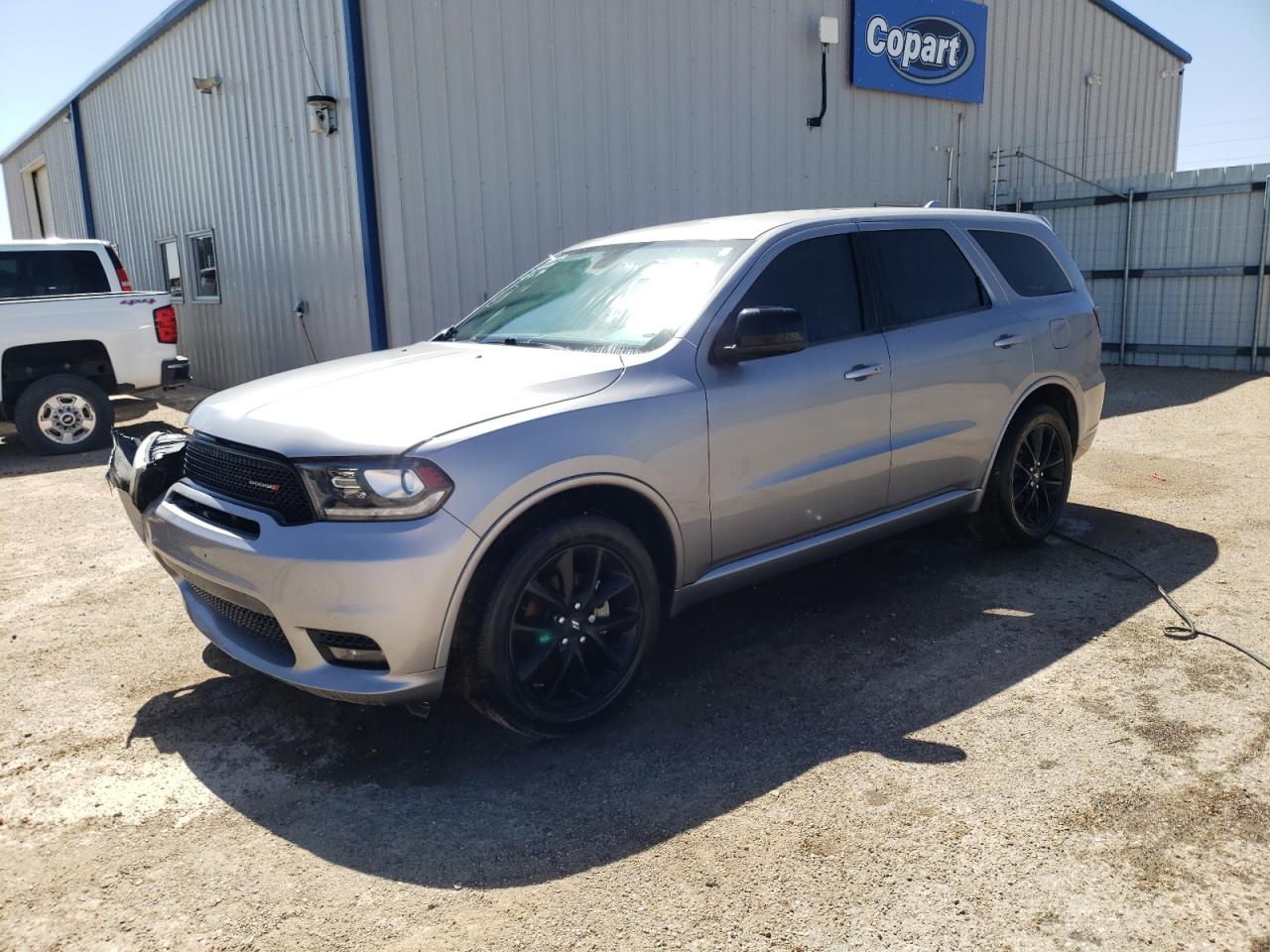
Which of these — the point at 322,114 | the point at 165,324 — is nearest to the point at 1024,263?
the point at 322,114

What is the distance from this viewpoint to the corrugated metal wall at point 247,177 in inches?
404

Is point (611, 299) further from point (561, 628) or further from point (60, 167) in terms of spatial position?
point (60, 167)

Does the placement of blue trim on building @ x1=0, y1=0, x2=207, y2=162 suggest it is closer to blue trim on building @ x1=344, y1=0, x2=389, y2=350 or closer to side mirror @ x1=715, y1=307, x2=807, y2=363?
blue trim on building @ x1=344, y1=0, x2=389, y2=350

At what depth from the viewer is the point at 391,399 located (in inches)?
136

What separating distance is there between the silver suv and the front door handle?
0.04 ft

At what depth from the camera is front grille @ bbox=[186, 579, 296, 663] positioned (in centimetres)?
339

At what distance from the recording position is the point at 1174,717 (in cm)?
359

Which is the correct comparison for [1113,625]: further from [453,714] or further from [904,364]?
[453,714]

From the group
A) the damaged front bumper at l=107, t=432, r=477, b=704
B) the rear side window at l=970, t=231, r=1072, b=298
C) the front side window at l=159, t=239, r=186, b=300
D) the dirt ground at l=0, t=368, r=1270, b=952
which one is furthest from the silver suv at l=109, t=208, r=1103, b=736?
the front side window at l=159, t=239, r=186, b=300

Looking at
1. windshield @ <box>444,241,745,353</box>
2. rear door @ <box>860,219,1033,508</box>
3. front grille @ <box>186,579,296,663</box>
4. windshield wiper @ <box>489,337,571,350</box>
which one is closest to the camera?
front grille @ <box>186,579,296,663</box>

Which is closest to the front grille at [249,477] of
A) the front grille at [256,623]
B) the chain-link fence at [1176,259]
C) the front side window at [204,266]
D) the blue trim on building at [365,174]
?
the front grille at [256,623]

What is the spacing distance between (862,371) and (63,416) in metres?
8.45

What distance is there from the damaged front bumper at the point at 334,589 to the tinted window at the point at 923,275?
2596 millimetres

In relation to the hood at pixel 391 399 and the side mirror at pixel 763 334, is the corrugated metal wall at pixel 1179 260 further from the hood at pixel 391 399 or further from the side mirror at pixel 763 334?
the hood at pixel 391 399
